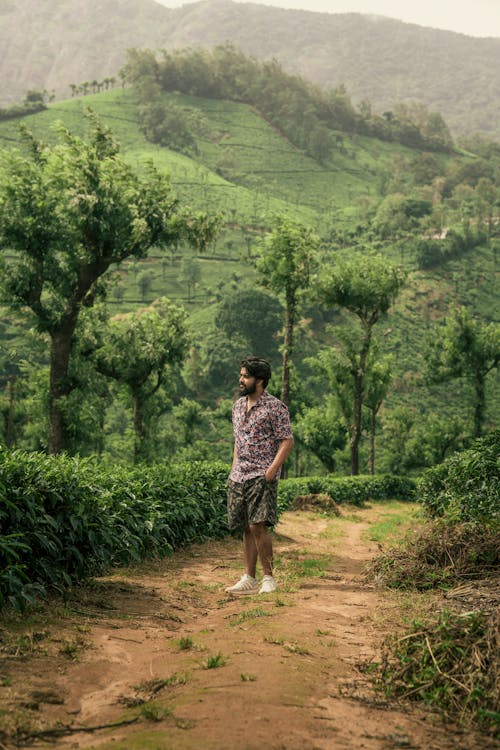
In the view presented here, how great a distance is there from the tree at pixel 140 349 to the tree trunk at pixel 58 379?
10.2 ft

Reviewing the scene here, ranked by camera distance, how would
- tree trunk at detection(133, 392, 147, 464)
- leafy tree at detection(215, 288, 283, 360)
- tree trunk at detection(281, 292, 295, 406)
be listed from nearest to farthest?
tree trunk at detection(281, 292, 295, 406) < tree trunk at detection(133, 392, 147, 464) < leafy tree at detection(215, 288, 283, 360)

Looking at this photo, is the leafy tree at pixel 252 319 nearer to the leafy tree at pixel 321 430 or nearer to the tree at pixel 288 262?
the leafy tree at pixel 321 430

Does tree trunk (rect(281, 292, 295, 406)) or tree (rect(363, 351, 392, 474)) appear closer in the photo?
tree trunk (rect(281, 292, 295, 406))

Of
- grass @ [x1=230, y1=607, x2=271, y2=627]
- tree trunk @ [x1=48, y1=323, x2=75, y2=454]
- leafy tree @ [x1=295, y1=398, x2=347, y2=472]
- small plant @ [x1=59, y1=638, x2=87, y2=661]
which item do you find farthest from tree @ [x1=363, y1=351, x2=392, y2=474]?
small plant @ [x1=59, y1=638, x2=87, y2=661]

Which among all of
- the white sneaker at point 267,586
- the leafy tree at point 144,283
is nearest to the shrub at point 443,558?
the white sneaker at point 267,586

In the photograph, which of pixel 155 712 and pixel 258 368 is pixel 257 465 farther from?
pixel 155 712

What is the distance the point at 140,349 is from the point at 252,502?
1864 centimetres

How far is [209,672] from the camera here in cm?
373

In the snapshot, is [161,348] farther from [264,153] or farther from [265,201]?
[264,153]

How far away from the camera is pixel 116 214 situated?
58.3ft

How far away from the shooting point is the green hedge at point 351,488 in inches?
958

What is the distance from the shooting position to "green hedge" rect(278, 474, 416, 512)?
24344 mm

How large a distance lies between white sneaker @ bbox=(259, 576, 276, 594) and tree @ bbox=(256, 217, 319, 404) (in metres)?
18.0

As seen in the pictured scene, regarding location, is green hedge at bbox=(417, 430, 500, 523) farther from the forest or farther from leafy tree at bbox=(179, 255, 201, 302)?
leafy tree at bbox=(179, 255, 201, 302)
